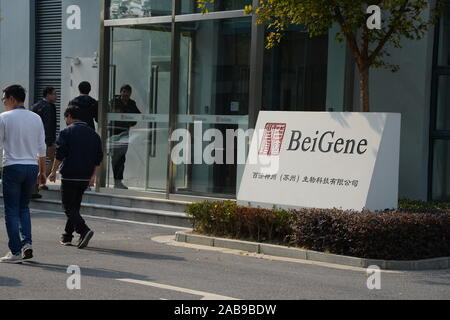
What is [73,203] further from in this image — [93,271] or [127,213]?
[127,213]

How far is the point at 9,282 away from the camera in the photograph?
9.07 metres

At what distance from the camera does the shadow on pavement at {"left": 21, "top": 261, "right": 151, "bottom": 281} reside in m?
9.70

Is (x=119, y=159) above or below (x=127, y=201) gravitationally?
above

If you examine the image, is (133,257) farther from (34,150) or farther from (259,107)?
(259,107)

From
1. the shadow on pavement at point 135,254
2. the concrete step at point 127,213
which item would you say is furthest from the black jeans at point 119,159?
the shadow on pavement at point 135,254

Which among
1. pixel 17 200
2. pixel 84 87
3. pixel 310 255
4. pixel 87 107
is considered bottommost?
pixel 310 255

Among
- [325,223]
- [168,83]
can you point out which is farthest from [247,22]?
[325,223]

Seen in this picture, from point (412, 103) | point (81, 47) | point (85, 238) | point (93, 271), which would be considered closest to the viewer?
point (93, 271)

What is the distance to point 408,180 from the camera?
15.2 m

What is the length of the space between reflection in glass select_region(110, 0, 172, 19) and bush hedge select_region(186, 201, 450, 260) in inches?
208

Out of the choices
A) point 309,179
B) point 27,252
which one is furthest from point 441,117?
point 27,252

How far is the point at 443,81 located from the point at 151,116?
5284mm

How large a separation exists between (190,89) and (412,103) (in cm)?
390

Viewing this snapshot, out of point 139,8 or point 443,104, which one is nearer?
point 443,104
